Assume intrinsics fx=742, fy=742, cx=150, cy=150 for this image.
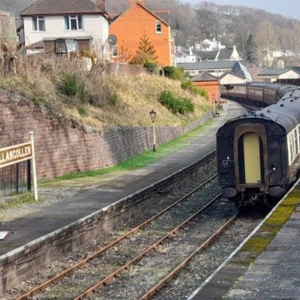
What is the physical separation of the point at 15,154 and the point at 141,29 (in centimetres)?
4983

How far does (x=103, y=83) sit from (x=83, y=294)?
2417 centimetres

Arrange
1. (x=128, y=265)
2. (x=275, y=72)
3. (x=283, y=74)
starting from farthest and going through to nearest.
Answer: (x=275, y=72), (x=283, y=74), (x=128, y=265)

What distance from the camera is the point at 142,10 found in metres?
70.6

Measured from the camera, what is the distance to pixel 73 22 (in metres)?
54.7

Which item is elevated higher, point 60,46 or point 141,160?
point 60,46

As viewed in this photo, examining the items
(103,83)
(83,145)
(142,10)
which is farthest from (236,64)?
(83,145)

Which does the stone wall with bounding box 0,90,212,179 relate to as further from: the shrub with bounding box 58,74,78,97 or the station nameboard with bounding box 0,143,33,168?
the station nameboard with bounding box 0,143,33,168

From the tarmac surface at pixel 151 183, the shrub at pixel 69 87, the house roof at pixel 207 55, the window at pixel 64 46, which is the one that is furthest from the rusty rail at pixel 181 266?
the house roof at pixel 207 55

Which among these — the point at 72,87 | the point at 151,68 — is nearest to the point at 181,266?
the point at 72,87

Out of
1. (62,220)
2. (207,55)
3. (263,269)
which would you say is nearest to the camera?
(263,269)

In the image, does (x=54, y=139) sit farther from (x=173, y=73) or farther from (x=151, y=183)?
(x=173, y=73)

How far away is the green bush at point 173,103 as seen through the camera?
4697 cm

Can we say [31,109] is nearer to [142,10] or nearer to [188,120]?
[188,120]

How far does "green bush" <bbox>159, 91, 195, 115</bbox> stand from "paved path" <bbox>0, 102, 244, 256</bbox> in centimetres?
1048
